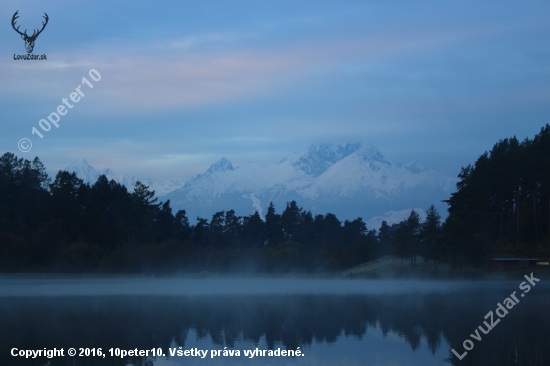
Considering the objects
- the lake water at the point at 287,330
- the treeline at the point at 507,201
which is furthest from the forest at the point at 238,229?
the lake water at the point at 287,330

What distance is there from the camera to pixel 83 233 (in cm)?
9469

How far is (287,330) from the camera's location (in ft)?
87.3

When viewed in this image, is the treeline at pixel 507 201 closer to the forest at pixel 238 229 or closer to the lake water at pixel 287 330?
the forest at pixel 238 229

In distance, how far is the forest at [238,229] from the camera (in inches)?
2667

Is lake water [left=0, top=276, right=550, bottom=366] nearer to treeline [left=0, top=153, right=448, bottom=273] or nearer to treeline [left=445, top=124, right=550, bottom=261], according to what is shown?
treeline [left=445, top=124, right=550, bottom=261]

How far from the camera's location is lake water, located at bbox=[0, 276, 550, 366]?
20562mm

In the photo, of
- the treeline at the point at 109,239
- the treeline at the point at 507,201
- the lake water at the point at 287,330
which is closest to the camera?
the lake water at the point at 287,330

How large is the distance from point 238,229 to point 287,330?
93.7 metres

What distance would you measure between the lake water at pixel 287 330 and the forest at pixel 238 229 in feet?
99.2

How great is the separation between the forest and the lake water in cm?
3024

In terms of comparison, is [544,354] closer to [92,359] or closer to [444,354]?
[444,354]

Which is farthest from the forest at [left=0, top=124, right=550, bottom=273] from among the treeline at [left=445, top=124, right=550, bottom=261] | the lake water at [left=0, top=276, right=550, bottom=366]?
the lake water at [left=0, top=276, right=550, bottom=366]

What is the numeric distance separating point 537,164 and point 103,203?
68.7m

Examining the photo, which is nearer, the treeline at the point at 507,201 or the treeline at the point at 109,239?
the treeline at the point at 507,201
